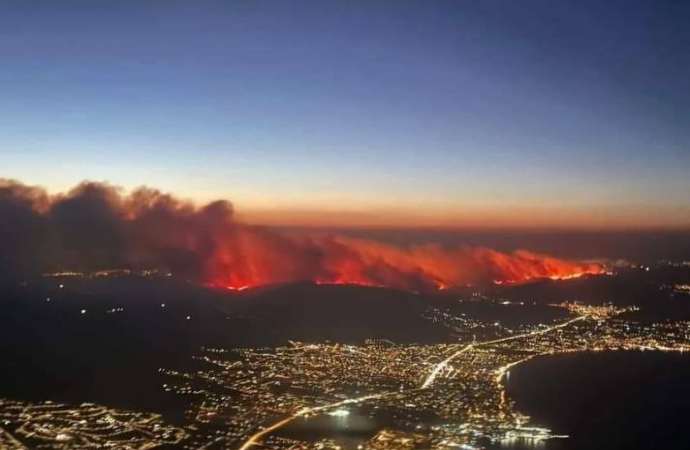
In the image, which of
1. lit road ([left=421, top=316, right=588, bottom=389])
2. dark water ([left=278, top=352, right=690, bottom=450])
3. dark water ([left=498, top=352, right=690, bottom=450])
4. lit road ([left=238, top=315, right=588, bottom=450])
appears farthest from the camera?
lit road ([left=421, top=316, right=588, bottom=389])

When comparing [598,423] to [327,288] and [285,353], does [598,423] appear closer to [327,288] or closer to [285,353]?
[285,353]

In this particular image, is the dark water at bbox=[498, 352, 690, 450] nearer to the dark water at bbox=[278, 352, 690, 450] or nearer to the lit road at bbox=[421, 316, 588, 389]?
the dark water at bbox=[278, 352, 690, 450]

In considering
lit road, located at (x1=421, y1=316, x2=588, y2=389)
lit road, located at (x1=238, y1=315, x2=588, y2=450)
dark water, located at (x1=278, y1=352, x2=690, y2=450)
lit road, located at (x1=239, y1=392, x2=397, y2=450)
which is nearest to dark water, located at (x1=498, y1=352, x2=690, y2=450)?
dark water, located at (x1=278, y1=352, x2=690, y2=450)

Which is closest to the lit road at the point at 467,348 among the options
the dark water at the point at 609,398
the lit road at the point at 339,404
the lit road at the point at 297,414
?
the lit road at the point at 339,404

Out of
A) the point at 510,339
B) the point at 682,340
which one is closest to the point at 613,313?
the point at 682,340

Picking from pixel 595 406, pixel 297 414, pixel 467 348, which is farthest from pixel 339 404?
pixel 467 348

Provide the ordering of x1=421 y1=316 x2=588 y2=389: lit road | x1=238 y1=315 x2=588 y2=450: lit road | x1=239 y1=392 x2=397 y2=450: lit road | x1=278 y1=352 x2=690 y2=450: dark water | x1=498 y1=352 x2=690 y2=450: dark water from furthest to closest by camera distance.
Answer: x1=421 y1=316 x2=588 y2=389: lit road → x1=498 y1=352 x2=690 y2=450: dark water → x1=278 y1=352 x2=690 y2=450: dark water → x1=238 y1=315 x2=588 y2=450: lit road → x1=239 y1=392 x2=397 y2=450: lit road

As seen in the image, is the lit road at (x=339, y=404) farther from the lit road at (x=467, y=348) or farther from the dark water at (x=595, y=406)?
the dark water at (x=595, y=406)

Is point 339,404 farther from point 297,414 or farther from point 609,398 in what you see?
point 609,398

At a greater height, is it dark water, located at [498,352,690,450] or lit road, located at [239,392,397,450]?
lit road, located at [239,392,397,450]
